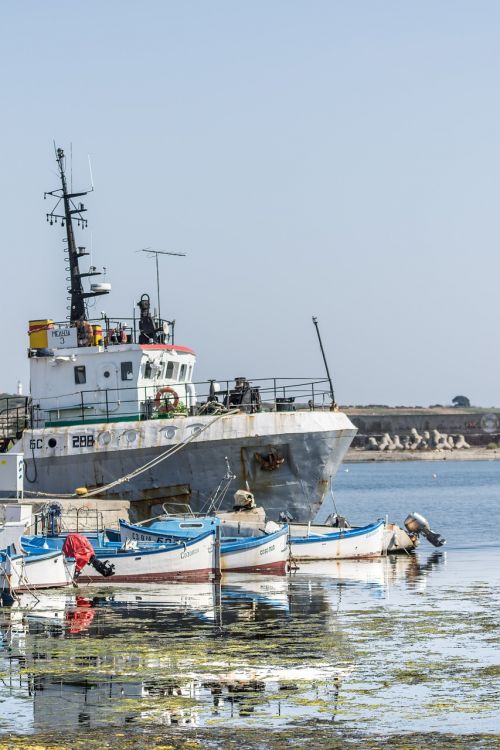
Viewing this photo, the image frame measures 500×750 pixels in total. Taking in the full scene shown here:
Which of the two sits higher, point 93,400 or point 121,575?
point 93,400

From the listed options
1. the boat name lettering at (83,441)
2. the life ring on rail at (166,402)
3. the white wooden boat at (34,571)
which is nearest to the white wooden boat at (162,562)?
the white wooden boat at (34,571)

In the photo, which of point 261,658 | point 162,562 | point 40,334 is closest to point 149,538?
point 162,562

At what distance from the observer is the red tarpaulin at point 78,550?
29453 millimetres

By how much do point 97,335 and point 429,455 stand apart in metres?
134

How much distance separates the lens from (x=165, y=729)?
47.3 ft

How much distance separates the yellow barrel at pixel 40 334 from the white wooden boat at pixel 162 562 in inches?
455

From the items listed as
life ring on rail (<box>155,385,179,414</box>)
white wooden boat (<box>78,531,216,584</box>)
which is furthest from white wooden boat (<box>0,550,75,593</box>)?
life ring on rail (<box>155,385,179,414</box>)

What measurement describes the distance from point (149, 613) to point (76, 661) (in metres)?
5.67

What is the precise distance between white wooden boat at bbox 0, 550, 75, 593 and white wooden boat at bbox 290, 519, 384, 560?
897 centimetres

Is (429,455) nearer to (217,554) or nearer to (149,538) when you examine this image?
(149,538)

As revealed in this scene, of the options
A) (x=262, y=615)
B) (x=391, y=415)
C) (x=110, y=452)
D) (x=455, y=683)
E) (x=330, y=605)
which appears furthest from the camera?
(x=391, y=415)

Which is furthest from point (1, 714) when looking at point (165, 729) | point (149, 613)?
point (149, 613)

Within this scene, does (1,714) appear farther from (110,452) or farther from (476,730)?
(110,452)

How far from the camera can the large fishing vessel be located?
38.7m
